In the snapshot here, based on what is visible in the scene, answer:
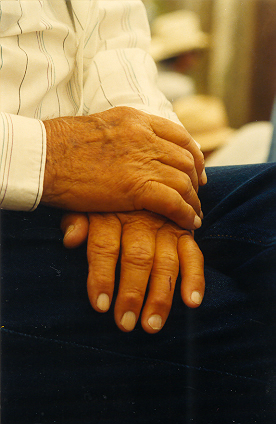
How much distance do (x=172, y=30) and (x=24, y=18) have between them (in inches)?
59.2

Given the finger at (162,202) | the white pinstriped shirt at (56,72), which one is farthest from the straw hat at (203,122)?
the finger at (162,202)

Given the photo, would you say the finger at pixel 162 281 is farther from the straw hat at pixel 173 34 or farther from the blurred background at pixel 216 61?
the straw hat at pixel 173 34

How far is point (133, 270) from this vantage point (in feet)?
1.36

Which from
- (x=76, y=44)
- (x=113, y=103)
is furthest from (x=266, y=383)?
(x=76, y=44)

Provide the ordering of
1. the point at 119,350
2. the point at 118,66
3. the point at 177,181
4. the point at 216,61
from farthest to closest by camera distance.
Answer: the point at 216,61 → the point at 118,66 → the point at 177,181 → the point at 119,350

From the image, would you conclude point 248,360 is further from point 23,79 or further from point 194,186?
point 23,79

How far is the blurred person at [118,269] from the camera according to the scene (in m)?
0.37

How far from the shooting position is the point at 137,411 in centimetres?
38

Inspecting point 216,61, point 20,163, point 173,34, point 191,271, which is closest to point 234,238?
point 191,271

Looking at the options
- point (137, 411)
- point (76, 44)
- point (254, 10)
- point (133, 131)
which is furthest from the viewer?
point (254, 10)

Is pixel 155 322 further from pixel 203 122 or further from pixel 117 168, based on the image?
pixel 203 122

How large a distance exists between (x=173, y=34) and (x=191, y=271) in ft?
5.67

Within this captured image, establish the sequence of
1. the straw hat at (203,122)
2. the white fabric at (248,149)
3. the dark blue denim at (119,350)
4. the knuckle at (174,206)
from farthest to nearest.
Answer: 1. the straw hat at (203,122)
2. the white fabric at (248,149)
3. the knuckle at (174,206)
4. the dark blue denim at (119,350)

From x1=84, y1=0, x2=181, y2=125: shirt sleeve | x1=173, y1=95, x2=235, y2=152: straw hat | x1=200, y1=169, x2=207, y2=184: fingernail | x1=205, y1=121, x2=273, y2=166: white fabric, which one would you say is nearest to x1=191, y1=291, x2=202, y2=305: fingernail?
x1=200, y1=169, x2=207, y2=184: fingernail
